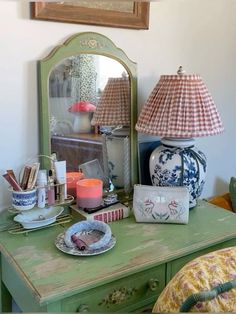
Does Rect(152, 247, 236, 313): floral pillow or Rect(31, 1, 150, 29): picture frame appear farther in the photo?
Rect(31, 1, 150, 29): picture frame

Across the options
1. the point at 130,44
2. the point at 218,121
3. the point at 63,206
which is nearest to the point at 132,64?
the point at 130,44

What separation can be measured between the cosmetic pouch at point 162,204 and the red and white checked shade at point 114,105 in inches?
13.8

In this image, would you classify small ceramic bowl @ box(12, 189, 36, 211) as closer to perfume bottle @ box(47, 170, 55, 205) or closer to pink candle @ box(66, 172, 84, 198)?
perfume bottle @ box(47, 170, 55, 205)

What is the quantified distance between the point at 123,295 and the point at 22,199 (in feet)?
1.59

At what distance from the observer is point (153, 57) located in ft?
5.24

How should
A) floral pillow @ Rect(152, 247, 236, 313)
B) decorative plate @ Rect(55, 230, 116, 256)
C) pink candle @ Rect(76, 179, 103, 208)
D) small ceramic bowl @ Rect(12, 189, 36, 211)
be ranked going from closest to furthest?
1. floral pillow @ Rect(152, 247, 236, 313)
2. decorative plate @ Rect(55, 230, 116, 256)
3. small ceramic bowl @ Rect(12, 189, 36, 211)
4. pink candle @ Rect(76, 179, 103, 208)

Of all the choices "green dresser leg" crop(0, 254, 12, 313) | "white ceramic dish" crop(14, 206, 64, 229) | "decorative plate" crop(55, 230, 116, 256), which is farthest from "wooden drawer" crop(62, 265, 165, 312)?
"green dresser leg" crop(0, 254, 12, 313)

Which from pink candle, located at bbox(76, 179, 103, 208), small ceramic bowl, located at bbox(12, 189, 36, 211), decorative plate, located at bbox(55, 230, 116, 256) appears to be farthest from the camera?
pink candle, located at bbox(76, 179, 103, 208)

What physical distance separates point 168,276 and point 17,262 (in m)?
0.50

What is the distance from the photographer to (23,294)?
110 centimetres

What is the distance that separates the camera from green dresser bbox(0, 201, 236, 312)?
96 centimetres

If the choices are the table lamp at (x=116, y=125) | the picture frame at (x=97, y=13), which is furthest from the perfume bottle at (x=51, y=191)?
the picture frame at (x=97, y=13)

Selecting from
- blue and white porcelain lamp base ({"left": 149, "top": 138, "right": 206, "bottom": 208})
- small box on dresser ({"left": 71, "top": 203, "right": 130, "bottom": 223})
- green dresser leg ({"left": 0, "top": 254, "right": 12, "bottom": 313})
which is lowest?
green dresser leg ({"left": 0, "top": 254, "right": 12, "bottom": 313})

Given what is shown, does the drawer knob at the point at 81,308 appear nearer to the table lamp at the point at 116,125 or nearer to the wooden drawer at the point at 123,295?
the wooden drawer at the point at 123,295
